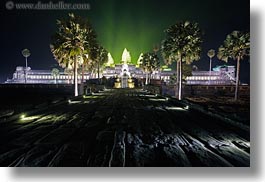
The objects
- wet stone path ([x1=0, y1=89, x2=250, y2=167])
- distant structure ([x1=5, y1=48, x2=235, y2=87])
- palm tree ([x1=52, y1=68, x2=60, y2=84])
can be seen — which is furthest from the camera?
palm tree ([x1=52, y1=68, x2=60, y2=84])

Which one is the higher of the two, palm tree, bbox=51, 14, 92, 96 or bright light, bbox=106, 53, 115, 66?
bright light, bbox=106, 53, 115, 66

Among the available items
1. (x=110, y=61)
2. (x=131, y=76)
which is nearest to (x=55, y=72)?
(x=110, y=61)

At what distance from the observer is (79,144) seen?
19.3ft

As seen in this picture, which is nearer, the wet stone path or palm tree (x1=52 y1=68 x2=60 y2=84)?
the wet stone path

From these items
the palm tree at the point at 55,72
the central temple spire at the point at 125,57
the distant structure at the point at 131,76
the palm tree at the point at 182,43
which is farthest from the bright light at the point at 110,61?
the palm tree at the point at 182,43

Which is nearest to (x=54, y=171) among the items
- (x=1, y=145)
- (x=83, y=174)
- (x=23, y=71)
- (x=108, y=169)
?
(x=83, y=174)

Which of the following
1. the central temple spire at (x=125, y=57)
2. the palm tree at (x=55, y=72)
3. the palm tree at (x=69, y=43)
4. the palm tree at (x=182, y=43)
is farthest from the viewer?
the central temple spire at (x=125, y=57)

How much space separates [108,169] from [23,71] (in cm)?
9852

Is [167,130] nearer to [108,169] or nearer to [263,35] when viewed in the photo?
[108,169]

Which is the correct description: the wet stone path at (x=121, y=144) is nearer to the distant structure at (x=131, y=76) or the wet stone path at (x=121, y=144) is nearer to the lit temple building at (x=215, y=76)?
the distant structure at (x=131, y=76)

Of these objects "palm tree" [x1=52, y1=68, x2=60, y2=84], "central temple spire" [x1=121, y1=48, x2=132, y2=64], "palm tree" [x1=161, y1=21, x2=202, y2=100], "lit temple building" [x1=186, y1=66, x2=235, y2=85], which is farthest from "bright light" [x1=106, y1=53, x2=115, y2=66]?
"palm tree" [x1=161, y1=21, x2=202, y2=100]

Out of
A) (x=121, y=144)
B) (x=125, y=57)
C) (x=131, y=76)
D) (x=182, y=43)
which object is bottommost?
(x=121, y=144)

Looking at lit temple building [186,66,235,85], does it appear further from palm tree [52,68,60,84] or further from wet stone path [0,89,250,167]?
wet stone path [0,89,250,167]

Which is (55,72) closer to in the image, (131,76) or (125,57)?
(131,76)
